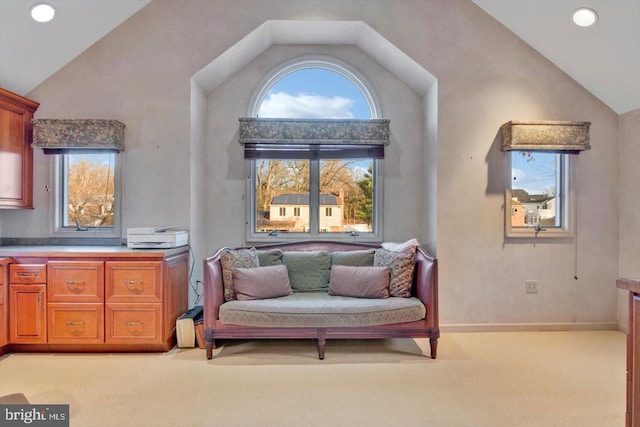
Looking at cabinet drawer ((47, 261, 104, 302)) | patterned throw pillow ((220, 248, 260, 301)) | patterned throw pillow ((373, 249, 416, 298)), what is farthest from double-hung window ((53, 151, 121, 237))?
patterned throw pillow ((373, 249, 416, 298))

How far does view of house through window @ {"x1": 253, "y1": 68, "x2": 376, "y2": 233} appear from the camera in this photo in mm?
4078

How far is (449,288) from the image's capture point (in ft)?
12.0

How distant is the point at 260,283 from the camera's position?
10.5 ft

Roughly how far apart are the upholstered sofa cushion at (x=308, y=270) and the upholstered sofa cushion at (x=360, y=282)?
185mm

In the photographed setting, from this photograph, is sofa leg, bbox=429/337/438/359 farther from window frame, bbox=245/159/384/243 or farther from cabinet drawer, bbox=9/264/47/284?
cabinet drawer, bbox=9/264/47/284

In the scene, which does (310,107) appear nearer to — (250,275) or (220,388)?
(250,275)

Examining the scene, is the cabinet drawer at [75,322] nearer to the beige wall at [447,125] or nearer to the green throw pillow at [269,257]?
the beige wall at [447,125]

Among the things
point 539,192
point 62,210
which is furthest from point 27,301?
point 539,192

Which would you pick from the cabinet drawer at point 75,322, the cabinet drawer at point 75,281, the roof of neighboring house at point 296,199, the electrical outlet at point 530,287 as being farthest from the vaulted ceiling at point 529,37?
the roof of neighboring house at point 296,199

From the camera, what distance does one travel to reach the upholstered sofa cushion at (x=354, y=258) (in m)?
3.58

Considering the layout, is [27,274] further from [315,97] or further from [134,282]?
[315,97]

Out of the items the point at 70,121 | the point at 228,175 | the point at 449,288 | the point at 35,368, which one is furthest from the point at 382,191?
the point at 35,368

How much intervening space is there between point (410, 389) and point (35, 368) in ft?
9.50

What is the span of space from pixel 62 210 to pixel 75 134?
2.77 feet
